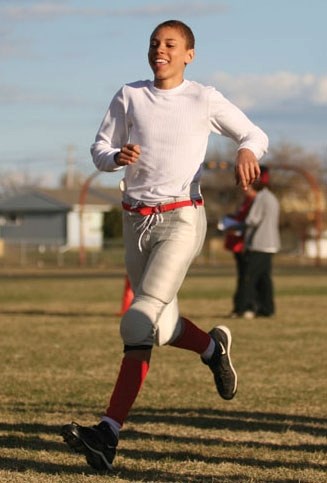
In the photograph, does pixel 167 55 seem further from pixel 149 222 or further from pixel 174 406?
pixel 174 406

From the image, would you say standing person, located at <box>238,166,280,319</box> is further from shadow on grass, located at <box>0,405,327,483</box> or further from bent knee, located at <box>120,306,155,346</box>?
bent knee, located at <box>120,306,155,346</box>

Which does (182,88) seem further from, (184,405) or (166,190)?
(184,405)

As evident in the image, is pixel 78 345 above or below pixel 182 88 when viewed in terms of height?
below

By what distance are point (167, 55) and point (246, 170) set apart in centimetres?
75

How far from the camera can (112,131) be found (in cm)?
584

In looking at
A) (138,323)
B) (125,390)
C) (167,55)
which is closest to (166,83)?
(167,55)

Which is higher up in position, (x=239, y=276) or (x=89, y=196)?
(x=239, y=276)

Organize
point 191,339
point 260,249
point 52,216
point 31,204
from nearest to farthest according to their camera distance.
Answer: point 191,339
point 260,249
point 52,216
point 31,204

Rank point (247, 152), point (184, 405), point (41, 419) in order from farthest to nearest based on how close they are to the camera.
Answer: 1. point (184, 405)
2. point (41, 419)
3. point (247, 152)

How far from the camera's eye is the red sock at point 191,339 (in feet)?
20.2

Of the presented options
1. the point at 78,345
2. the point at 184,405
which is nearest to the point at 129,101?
the point at 184,405

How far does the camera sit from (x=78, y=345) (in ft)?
40.4

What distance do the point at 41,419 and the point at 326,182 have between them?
8290 cm

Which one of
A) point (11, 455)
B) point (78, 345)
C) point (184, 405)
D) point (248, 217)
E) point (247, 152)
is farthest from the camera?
point (248, 217)
